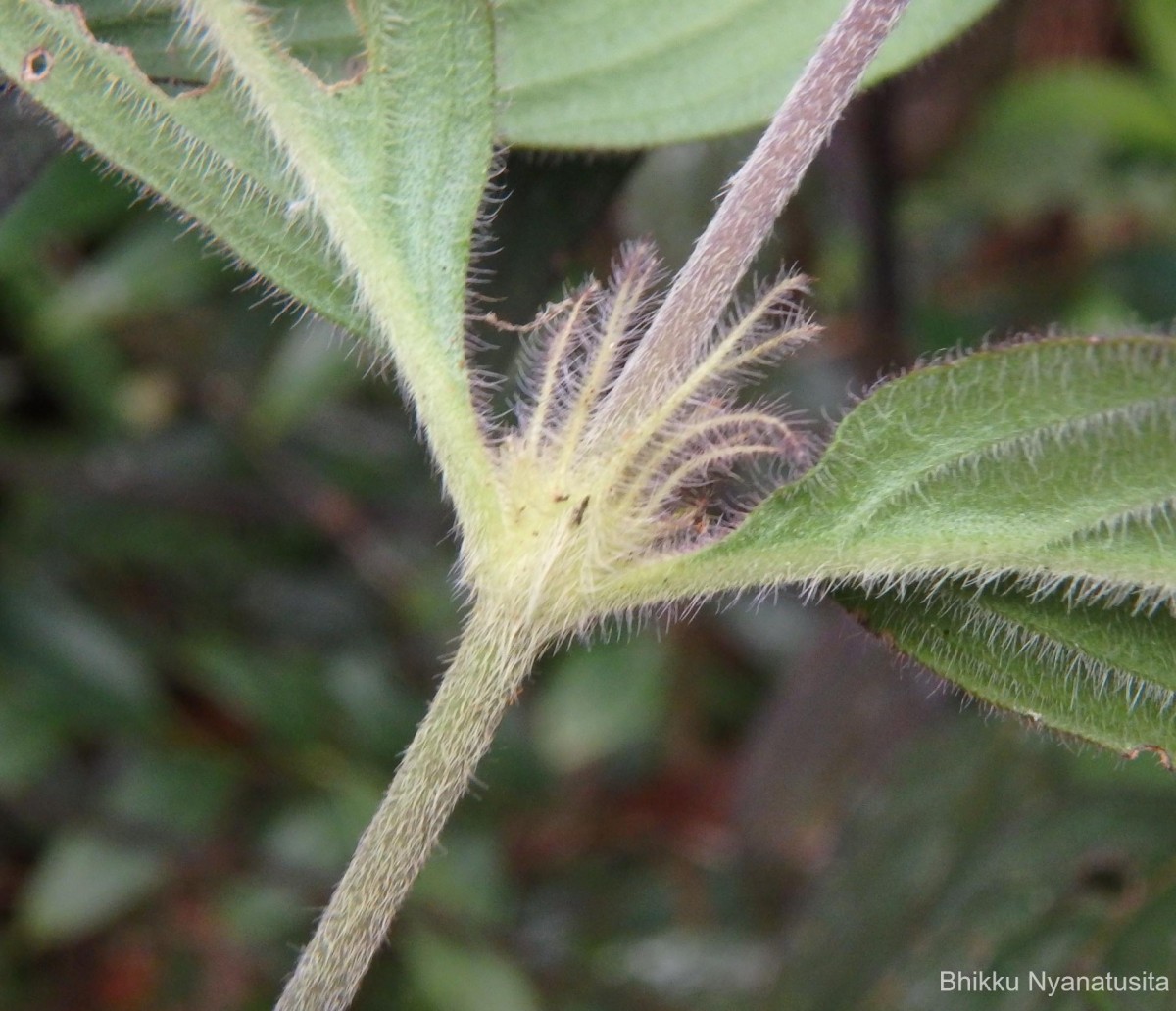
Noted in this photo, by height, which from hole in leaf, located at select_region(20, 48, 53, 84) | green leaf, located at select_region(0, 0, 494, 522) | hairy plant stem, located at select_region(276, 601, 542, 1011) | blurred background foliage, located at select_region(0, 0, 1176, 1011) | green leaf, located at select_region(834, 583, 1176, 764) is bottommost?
blurred background foliage, located at select_region(0, 0, 1176, 1011)

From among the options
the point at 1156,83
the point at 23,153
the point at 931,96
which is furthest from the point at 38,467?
the point at 1156,83

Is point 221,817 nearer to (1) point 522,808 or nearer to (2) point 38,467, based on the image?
(1) point 522,808

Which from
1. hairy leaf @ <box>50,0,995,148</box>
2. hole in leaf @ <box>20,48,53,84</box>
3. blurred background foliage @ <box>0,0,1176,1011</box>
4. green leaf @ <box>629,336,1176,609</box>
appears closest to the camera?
green leaf @ <box>629,336,1176,609</box>

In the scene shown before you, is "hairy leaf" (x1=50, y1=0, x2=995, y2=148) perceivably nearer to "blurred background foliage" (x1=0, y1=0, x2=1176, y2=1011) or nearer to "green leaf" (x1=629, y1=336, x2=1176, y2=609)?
"green leaf" (x1=629, y1=336, x2=1176, y2=609)

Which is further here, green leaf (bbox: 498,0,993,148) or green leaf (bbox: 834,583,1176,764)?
green leaf (bbox: 498,0,993,148)

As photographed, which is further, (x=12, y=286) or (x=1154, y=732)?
(x=12, y=286)

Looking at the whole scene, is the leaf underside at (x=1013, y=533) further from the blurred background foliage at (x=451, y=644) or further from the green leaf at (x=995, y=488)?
the blurred background foliage at (x=451, y=644)

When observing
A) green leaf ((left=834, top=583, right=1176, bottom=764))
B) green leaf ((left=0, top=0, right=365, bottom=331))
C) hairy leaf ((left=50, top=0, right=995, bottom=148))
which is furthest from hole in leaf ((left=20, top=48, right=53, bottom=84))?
green leaf ((left=834, top=583, right=1176, bottom=764))

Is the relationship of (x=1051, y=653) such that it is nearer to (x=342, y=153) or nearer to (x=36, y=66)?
(x=342, y=153)
